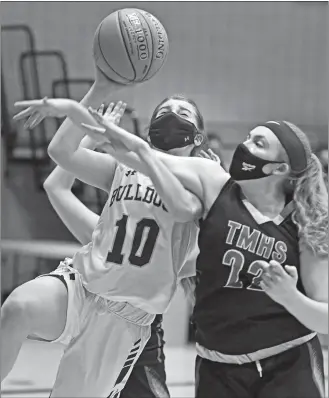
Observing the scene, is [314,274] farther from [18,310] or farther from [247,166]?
[18,310]

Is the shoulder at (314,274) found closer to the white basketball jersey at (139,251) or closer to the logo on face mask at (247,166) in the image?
the logo on face mask at (247,166)

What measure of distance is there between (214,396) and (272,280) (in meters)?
0.49

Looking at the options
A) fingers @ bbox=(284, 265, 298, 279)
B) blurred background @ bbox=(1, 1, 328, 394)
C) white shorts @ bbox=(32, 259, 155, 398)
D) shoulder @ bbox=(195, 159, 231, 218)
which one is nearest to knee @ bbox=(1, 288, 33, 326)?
white shorts @ bbox=(32, 259, 155, 398)

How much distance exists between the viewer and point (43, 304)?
2.82 m

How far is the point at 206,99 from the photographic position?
838cm

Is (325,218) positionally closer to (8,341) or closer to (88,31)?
(8,341)

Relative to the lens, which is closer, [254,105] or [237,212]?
[237,212]

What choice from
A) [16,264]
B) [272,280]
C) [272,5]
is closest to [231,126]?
[272,5]

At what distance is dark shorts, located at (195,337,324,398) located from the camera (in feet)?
8.29

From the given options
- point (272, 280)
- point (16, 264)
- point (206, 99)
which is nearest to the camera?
point (272, 280)

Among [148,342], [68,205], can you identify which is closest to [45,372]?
[148,342]

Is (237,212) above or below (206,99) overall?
above

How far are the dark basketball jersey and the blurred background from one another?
16.5ft

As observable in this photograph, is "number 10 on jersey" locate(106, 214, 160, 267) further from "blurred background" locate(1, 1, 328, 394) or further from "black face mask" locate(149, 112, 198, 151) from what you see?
"blurred background" locate(1, 1, 328, 394)
